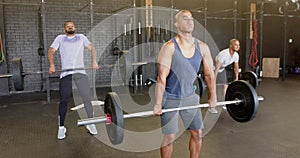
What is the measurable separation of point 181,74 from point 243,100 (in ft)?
2.35

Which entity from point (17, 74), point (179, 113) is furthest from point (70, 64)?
point (179, 113)

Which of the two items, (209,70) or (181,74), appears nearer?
(181,74)

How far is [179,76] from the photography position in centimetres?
177

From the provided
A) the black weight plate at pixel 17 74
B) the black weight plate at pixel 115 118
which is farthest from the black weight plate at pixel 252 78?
the black weight plate at pixel 17 74

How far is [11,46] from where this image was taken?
5.30 m

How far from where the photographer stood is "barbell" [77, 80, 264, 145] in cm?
171

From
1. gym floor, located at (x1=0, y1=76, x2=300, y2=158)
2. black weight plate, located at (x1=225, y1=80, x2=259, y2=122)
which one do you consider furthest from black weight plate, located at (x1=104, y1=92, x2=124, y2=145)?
black weight plate, located at (x1=225, y1=80, x2=259, y2=122)

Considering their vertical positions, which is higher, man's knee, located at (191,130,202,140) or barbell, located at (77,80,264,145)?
barbell, located at (77,80,264,145)

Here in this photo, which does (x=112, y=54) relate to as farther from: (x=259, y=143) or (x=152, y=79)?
(x=259, y=143)

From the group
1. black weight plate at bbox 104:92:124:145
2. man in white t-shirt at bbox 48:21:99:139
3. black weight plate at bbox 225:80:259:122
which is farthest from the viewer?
man in white t-shirt at bbox 48:21:99:139

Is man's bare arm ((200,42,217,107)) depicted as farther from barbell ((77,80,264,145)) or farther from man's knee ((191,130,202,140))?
man's knee ((191,130,202,140))

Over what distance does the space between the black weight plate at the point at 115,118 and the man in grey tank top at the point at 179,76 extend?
0.76 feet

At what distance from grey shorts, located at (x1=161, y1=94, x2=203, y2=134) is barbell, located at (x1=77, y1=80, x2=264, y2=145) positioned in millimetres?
44

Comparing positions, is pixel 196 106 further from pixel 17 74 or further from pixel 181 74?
pixel 17 74
